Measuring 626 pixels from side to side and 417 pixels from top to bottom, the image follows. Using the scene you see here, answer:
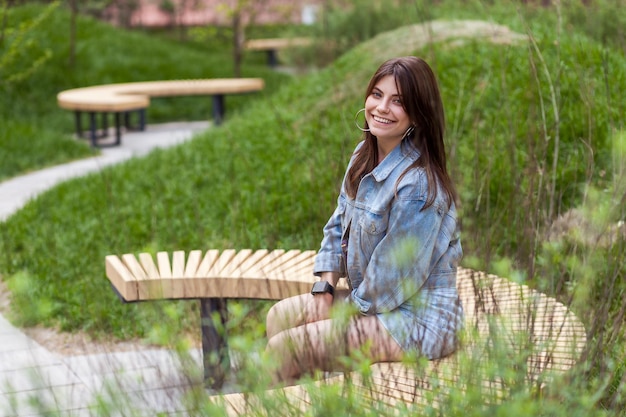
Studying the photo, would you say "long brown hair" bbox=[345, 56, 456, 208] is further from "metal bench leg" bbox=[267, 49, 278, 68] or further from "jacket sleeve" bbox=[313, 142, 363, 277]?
"metal bench leg" bbox=[267, 49, 278, 68]

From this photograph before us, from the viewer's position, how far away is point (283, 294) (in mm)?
3838

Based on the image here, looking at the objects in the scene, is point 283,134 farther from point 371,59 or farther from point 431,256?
point 431,256

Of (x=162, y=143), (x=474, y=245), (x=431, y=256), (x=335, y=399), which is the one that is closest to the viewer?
(x=335, y=399)

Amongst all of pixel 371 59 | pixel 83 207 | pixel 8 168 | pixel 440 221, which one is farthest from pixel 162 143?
pixel 440 221

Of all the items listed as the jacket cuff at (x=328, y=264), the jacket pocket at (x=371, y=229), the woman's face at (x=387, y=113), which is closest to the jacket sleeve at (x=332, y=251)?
the jacket cuff at (x=328, y=264)

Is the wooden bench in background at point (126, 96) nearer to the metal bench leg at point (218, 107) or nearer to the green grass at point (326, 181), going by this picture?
the metal bench leg at point (218, 107)

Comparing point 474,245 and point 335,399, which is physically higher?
point 335,399

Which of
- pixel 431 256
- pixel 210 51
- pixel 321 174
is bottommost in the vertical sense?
pixel 210 51

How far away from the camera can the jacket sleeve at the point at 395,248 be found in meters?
2.86

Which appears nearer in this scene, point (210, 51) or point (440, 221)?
point (440, 221)

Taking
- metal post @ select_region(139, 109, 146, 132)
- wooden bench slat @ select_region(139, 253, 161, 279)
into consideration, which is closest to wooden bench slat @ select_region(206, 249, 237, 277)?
wooden bench slat @ select_region(139, 253, 161, 279)

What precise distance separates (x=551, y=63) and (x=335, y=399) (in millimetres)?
5487

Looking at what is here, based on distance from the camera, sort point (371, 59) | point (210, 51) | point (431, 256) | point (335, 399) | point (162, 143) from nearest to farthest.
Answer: point (335, 399) → point (431, 256) → point (371, 59) → point (162, 143) → point (210, 51)

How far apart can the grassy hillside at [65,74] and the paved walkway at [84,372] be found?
595 millimetres
